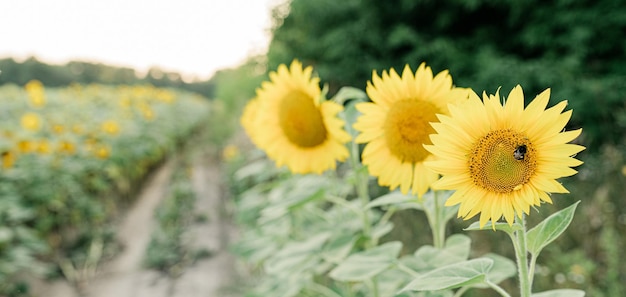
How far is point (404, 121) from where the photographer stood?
924 millimetres

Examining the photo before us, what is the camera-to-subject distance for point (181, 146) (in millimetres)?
11250

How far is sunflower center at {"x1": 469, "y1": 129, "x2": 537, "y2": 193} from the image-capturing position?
2.20 ft

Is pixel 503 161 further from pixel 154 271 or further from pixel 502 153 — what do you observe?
pixel 154 271

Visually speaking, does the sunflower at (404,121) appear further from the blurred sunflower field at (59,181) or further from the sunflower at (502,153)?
the blurred sunflower field at (59,181)

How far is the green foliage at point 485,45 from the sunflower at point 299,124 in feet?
8.96

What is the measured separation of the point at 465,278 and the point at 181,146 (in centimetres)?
1098

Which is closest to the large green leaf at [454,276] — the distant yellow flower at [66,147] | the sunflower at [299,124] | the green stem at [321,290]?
the sunflower at [299,124]

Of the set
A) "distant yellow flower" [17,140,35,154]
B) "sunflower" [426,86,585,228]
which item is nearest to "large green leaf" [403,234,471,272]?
"sunflower" [426,86,585,228]

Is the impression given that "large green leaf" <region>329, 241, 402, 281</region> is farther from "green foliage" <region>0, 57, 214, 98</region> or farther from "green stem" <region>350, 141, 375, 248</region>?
"green foliage" <region>0, 57, 214, 98</region>

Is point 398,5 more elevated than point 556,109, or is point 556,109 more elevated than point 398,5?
point 398,5

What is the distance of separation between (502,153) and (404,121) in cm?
27

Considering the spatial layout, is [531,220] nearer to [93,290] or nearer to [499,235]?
[499,235]

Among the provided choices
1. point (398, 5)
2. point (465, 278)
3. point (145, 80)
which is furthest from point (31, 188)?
point (145, 80)

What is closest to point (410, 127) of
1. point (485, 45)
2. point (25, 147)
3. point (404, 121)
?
point (404, 121)
